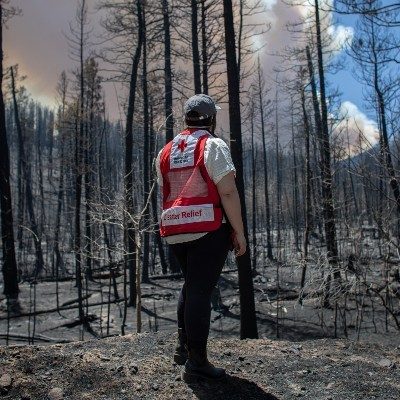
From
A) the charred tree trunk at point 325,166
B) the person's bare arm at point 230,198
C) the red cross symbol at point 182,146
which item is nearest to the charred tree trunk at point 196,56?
the charred tree trunk at point 325,166

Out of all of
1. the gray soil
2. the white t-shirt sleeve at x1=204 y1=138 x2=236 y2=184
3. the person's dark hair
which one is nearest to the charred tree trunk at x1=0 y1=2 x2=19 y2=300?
the gray soil

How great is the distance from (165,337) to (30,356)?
3.96 feet

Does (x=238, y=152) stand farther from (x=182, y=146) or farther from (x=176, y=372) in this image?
(x=176, y=372)

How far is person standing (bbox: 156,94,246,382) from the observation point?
3094 millimetres

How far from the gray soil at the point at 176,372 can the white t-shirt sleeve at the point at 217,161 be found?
1.41 metres

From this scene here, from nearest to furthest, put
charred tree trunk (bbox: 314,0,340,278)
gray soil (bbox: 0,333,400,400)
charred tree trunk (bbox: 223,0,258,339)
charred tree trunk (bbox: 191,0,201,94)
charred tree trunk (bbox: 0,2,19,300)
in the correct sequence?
gray soil (bbox: 0,333,400,400), charred tree trunk (bbox: 223,0,258,339), charred tree trunk (bbox: 191,0,201,94), charred tree trunk (bbox: 314,0,340,278), charred tree trunk (bbox: 0,2,19,300)

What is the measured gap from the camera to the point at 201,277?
315 centimetres

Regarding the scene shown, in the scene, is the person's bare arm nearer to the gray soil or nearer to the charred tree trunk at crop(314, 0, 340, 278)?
the gray soil

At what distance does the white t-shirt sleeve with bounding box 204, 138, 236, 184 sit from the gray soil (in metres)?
1.41

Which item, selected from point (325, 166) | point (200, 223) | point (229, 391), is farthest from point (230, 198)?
point (325, 166)

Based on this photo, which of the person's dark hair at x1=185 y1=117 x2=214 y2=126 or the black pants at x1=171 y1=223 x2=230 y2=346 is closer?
the black pants at x1=171 y1=223 x2=230 y2=346

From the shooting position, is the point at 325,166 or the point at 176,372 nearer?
the point at 176,372

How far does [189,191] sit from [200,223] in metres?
0.23

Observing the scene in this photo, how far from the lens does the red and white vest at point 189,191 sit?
309 centimetres
